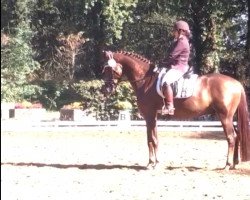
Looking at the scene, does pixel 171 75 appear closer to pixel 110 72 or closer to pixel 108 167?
pixel 110 72

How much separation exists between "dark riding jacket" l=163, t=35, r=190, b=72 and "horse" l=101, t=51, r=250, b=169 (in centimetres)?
59

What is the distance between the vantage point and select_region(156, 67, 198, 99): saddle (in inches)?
354

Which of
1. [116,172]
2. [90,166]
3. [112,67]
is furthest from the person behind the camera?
[90,166]

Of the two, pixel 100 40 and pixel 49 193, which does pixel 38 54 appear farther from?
pixel 49 193

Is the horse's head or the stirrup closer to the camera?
the stirrup

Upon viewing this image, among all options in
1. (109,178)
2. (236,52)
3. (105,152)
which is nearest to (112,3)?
(236,52)

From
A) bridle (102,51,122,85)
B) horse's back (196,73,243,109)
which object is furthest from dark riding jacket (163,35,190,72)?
bridle (102,51,122,85)

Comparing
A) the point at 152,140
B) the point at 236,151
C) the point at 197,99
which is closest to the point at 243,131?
the point at 236,151

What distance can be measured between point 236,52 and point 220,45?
4.45 meters

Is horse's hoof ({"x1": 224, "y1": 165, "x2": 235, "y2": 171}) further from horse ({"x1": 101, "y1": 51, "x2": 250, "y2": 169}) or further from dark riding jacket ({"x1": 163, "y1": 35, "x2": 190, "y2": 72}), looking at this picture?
dark riding jacket ({"x1": 163, "y1": 35, "x2": 190, "y2": 72})

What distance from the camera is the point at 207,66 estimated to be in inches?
1168

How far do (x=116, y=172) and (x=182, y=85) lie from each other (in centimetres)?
210

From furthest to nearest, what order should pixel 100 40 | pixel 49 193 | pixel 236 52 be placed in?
1. pixel 100 40
2. pixel 236 52
3. pixel 49 193

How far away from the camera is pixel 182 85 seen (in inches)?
356
